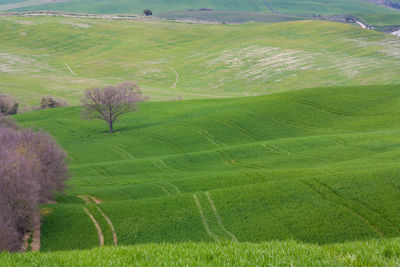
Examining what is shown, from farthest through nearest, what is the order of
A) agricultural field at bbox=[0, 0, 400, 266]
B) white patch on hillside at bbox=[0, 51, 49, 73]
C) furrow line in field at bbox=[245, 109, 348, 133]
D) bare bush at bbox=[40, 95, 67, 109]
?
white patch on hillside at bbox=[0, 51, 49, 73], bare bush at bbox=[40, 95, 67, 109], furrow line in field at bbox=[245, 109, 348, 133], agricultural field at bbox=[0, 0, 400, 266]

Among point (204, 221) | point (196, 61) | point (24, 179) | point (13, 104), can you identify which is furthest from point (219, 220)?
point (196, 61)

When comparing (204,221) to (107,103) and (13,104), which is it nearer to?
(107,103)

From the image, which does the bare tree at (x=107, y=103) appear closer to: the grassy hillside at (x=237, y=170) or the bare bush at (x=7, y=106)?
the grassy hillside at (x=237, y=170)

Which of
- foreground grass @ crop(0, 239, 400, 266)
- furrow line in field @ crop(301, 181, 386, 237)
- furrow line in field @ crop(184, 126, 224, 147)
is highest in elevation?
foreground grass @ crop(0, 239, 400, 266)

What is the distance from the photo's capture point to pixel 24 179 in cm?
3216

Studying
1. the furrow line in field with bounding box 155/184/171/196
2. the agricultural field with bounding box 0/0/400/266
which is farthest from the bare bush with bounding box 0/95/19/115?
the furrow line in field with bounding box 155/184/171/196

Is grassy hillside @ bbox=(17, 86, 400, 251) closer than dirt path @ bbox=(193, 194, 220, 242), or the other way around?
dirt path @ bbox=(193, 194, 220, 242)

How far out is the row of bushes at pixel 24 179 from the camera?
1143 inches

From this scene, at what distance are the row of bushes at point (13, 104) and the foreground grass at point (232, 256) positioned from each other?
92.4 m

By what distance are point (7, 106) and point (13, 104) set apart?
248cm

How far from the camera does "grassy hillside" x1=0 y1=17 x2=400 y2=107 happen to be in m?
125

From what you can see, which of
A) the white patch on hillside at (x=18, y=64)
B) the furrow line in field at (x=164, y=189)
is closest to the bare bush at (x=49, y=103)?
the white patch on hillside at (x=18, y=64)

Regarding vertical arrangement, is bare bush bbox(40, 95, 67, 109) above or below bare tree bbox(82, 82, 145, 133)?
below

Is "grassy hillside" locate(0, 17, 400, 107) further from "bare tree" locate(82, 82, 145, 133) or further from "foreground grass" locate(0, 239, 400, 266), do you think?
"foreground grass" locate(0, 239, 400, 266)
